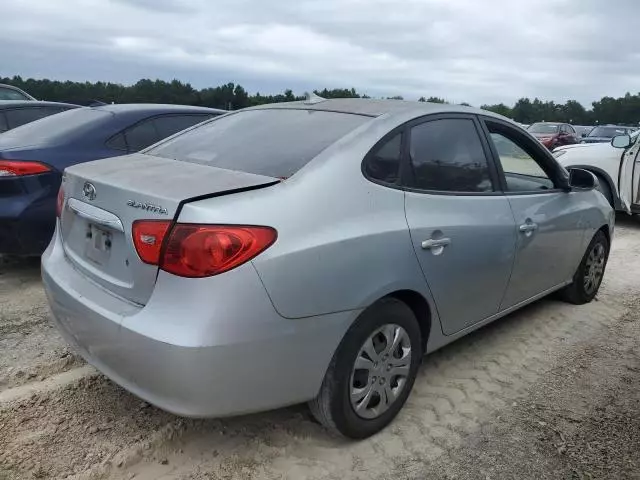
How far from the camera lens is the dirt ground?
8.38 ft

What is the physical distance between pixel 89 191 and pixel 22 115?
196 inches

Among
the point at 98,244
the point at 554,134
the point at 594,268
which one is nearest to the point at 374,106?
the point at 98,244

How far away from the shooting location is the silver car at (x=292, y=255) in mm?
2184

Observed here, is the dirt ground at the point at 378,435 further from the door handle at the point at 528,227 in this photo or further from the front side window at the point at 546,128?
the front side window at the point at 546,128

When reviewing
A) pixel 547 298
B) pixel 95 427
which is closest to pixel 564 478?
pixel 95 427

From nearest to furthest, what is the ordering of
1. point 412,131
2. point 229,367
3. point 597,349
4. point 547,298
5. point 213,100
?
point 229,367
point 412,131
point 597,349
point 547,298
point 213,100

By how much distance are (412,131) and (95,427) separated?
6.93 ft

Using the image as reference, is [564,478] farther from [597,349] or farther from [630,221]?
[630,221]

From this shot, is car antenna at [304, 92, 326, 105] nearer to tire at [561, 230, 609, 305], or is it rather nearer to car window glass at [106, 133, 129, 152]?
car window glass at [106, 133, 129, 152]

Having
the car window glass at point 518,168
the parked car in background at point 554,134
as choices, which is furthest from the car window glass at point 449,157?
the parked car in background at point 554,134

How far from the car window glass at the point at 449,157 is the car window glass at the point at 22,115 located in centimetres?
544

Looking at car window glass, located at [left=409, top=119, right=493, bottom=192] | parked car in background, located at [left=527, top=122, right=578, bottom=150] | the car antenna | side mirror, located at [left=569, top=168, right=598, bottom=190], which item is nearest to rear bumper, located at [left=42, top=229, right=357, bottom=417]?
car window glass, located at [left=409, top=119, right=493, bottom=192]

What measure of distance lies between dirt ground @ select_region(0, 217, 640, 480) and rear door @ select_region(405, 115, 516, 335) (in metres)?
0.46

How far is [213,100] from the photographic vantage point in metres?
19.0
